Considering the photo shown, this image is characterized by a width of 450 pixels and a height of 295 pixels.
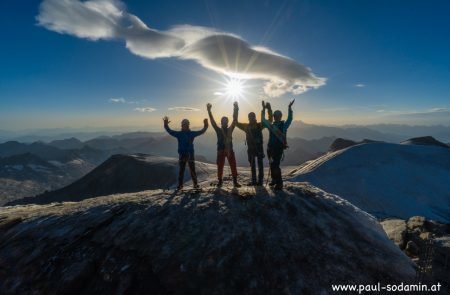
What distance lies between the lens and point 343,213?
40.1ft

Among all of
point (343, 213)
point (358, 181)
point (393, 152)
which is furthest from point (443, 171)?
point (343, 213)

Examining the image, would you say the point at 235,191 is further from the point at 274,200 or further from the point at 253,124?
the point at 253,124

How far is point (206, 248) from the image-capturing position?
9.52 meters

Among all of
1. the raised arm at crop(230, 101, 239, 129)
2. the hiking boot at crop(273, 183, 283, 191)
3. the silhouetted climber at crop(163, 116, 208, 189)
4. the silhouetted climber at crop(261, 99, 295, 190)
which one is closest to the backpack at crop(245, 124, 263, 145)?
the silhouetted climber at crop(261, 99, 295, 190)

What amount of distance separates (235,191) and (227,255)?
158 inches

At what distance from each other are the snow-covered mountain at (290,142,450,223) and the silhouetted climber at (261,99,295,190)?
33243 millimetres

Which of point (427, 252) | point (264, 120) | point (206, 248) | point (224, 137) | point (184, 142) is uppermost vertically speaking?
point (264, 120)

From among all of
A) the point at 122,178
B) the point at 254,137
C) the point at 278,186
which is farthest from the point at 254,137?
the point at 122,178

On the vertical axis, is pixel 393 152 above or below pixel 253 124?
below

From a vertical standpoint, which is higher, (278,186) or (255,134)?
(255,134)

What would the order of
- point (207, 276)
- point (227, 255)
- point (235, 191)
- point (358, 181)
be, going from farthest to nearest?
point (358, 181)
point (235, 191)
point (227, 255)
point (207, 276)

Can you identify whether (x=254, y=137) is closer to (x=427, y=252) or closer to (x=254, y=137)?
(x=254, y=137)

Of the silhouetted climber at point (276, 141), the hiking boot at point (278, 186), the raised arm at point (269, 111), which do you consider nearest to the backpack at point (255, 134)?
the silhouetted climber at point (276, 141)

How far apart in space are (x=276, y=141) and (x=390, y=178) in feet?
Result: 157
